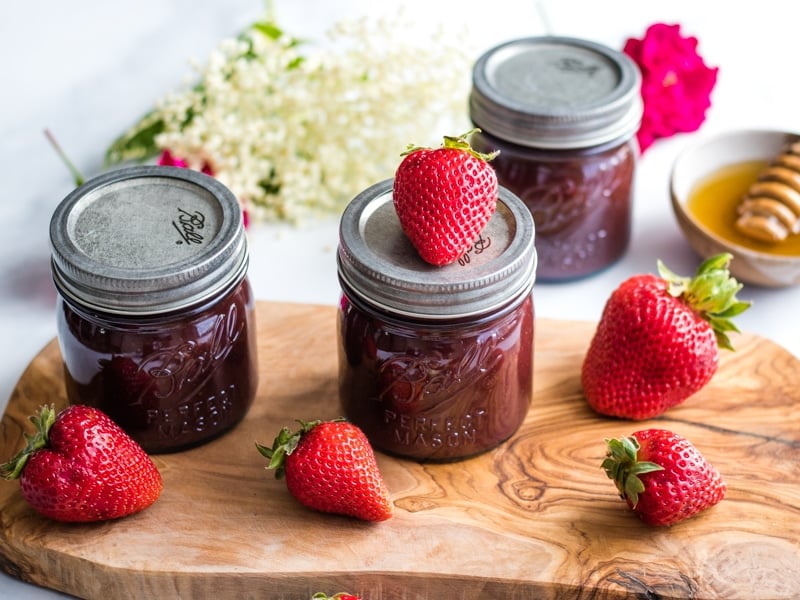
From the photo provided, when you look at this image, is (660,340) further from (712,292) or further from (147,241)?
(147,241)

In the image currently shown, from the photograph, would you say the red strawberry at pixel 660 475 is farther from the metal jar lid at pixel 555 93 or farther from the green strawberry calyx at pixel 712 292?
the metal jar lid at pixel 555 93

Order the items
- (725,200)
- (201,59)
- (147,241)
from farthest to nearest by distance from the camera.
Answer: (201,59)
(725,200)
(147,241)

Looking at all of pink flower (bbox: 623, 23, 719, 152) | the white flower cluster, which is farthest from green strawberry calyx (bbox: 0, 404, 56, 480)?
pink flower (bbox: 623, 23, 719, 152)

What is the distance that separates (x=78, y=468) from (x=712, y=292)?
1.08 metres

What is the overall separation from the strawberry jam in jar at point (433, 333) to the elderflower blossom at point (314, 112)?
740 millimetres

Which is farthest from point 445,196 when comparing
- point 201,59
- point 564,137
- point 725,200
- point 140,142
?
point 201,59

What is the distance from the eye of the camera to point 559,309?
2.58 metres

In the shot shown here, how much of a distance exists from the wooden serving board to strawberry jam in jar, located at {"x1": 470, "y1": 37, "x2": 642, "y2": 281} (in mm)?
475

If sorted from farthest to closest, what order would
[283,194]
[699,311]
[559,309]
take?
[283,194], [559,309], [699,311]

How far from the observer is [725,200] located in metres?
2.69

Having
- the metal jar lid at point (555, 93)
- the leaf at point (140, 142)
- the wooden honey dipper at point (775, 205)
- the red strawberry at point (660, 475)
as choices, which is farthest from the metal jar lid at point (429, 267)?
the leaf at point (140, 142)

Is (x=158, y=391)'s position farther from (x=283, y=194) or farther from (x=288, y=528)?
(x=283, y=194)

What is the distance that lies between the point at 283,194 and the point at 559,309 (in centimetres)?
68

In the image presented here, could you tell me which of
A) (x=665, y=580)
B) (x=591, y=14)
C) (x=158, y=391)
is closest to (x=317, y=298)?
(x=158, y=391)
